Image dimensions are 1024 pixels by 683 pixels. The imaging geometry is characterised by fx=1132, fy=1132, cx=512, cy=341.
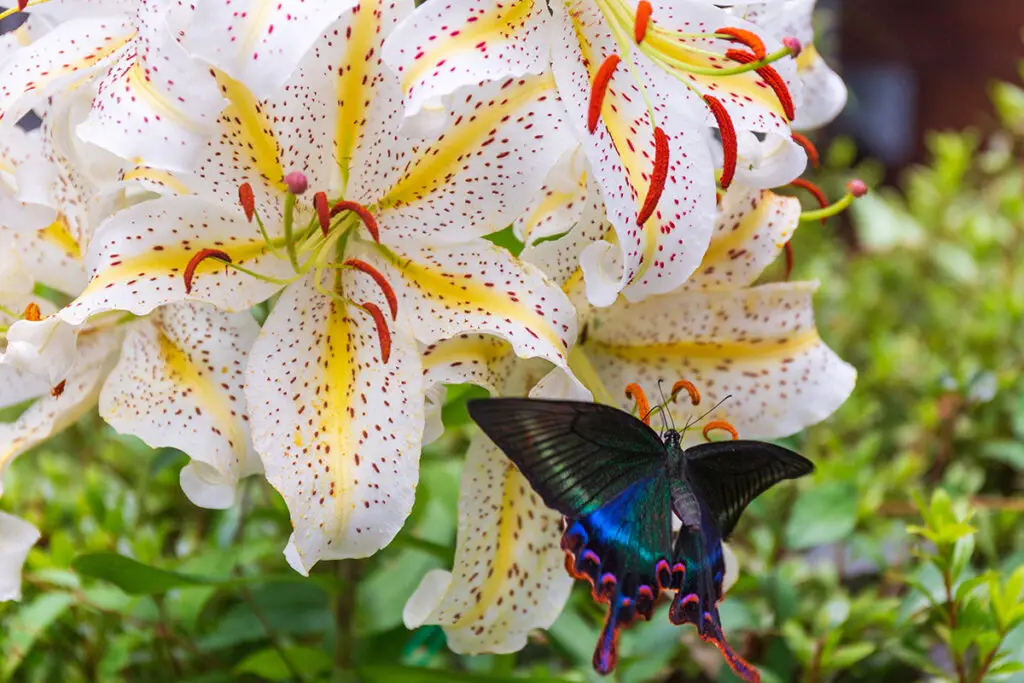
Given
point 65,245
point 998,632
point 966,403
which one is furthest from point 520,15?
point 966,403

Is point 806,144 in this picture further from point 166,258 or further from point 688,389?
point 166,258

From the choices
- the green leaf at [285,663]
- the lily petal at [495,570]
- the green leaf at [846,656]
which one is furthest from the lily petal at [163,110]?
the green leaf at [846,656]

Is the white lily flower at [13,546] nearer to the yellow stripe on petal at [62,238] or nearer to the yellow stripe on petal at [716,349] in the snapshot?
the yellow stripe on petal at [62,238]

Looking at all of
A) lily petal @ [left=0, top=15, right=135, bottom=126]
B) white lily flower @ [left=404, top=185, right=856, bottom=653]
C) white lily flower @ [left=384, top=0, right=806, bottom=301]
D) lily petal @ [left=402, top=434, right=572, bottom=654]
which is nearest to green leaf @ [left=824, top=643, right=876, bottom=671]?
white lily flower @ [left=404, top=185, right=856, bottom=653]

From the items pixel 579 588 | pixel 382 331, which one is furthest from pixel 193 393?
pixel 579 588

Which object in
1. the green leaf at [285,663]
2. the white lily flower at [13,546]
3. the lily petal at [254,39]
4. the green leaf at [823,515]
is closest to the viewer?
the lily petal at [254,39]

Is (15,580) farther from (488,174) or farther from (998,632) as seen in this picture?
(998,632)

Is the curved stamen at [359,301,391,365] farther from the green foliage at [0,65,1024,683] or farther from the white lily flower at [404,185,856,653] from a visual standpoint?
the green foliage at [0,65,1024,683]

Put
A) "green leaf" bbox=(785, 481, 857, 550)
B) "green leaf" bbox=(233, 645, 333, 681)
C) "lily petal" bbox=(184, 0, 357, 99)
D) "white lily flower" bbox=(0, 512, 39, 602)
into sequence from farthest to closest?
"green leaf" bbox=(785, 481, 857, 550)
"green leaf" bbox=(233, 645, 333, 681)
"white lily flower" bbox=(0, 512, 39, 602)
"lily petal" bbox=(184, 0, 357, 99)
